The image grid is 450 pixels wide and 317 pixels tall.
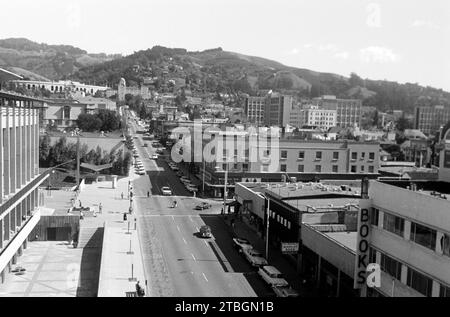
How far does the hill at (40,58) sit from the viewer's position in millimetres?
124700

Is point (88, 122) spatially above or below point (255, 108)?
below

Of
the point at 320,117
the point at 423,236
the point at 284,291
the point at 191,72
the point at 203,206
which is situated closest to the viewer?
the point at 423,236

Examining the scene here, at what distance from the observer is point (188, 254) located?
1476cm

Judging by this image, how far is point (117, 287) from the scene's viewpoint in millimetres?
10133

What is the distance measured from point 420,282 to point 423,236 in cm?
68

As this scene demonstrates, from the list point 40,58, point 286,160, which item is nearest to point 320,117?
point 286,160

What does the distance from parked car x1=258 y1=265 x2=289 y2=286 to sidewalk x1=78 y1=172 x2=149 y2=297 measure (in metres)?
2.81

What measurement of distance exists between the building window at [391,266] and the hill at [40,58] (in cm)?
11713

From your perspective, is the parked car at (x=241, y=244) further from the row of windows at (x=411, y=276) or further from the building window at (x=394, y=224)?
the building window at (x=394, y=224)

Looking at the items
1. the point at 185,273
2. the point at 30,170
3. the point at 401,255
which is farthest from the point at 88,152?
the point at 401,255

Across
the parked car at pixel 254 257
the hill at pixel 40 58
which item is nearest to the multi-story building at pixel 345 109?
the hill at pixel 40 58

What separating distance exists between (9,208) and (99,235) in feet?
18.0

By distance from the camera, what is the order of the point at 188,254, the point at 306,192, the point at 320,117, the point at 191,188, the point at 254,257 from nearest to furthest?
1. the point at 254,257
2. the point at 188,254
3. the point at 306,192
4. the point at 191,188
5. the point at 320,117

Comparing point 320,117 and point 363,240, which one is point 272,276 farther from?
point 320,117
